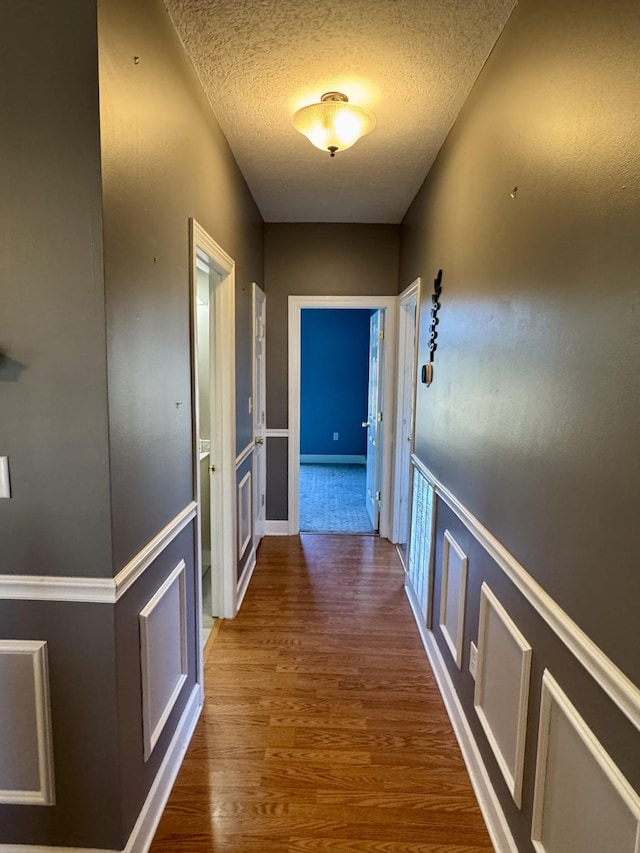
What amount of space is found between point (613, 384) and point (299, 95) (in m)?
1.77

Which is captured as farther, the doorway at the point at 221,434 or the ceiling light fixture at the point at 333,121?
the doorway at the point at 221,434

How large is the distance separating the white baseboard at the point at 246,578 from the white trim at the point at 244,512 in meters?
0.15

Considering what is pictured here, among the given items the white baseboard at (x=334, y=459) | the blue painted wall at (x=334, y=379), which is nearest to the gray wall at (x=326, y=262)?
the blue painted wall at (x=334, y=379)

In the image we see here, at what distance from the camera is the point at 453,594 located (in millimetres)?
2045

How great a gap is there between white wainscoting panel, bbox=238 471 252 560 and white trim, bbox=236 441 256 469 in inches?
5.0

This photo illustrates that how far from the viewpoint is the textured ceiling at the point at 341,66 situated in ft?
4.90

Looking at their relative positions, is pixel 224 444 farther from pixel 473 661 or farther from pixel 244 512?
pixel 473 661

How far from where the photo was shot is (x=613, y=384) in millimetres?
914

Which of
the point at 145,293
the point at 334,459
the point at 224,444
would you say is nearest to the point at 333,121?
the point at 145,293

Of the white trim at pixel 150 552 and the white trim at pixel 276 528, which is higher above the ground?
the white trim at pixel 150 552

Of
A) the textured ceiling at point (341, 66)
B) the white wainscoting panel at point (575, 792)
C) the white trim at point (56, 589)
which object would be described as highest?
the textured ceiling at point (341, 66)

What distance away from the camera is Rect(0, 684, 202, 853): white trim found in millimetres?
1334

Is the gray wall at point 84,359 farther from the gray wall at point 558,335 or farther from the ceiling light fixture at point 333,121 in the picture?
the gray wall at point 558,335

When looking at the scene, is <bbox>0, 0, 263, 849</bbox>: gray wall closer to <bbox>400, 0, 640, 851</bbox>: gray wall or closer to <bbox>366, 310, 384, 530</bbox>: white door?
<bbox>400, 0, 640, 851</bbox>: gray wall
